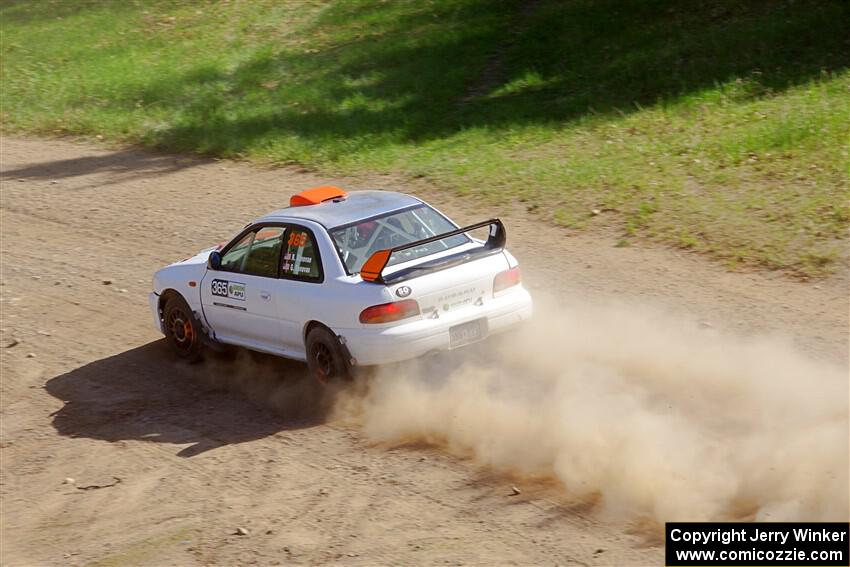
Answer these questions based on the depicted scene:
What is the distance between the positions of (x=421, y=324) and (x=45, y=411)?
3.91 m

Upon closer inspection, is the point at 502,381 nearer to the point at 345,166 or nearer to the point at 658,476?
the point at 658,476

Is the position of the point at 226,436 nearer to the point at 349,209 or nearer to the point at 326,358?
the point at 326,358

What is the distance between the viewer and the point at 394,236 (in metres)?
9.60

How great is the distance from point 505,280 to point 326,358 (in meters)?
1.69

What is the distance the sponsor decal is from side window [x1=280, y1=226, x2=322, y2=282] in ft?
1.86

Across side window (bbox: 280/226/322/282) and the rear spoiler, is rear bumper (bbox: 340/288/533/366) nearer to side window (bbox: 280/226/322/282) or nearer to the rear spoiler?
the rear spoiler

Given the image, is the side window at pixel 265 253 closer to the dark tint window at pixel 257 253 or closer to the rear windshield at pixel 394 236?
the dark tint window at pixel 257 253

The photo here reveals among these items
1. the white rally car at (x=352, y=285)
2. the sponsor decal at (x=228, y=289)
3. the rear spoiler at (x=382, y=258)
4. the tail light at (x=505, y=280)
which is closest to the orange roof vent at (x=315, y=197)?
the white rally car at (x=352, y=285)

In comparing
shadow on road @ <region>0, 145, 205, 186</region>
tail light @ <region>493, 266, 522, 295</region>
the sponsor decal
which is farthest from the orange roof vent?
shadow on road @ <region>0, 145, 205, 186</region>

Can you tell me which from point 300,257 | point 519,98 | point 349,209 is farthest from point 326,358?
point 519,98

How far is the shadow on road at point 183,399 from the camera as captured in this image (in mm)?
9297

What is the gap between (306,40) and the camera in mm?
24938

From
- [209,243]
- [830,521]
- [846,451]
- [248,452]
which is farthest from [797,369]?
[209,243]

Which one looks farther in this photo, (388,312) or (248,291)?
(248,291)
